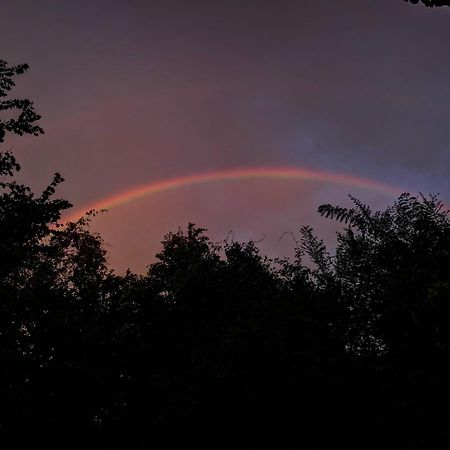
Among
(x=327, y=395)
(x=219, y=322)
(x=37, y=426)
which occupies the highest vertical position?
(x=219, y=322)

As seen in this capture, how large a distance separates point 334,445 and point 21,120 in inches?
534

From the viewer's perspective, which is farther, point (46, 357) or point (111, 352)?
point (111, 352)

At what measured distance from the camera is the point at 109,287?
90.6 feet

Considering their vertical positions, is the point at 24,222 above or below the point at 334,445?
above

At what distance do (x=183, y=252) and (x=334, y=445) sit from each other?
22525 millimetres

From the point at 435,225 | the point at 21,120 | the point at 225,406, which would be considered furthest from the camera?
the point at 21,120

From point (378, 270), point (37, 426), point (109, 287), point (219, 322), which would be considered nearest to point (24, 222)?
point (37, 426)

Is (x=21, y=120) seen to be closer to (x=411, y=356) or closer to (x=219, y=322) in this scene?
(x=411, y=356)

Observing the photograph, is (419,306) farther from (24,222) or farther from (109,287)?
(109,287)

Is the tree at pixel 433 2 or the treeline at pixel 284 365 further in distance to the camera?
the treeline at pixel 284 365

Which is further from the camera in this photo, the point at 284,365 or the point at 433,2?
the point at 284,365

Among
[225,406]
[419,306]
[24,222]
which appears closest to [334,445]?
[225,406]

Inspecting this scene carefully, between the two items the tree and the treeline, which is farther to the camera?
the treeline

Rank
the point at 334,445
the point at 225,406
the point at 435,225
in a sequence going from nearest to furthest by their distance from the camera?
1. the point at 334,445
2. the point at 225,406
3. the point at 435,225
